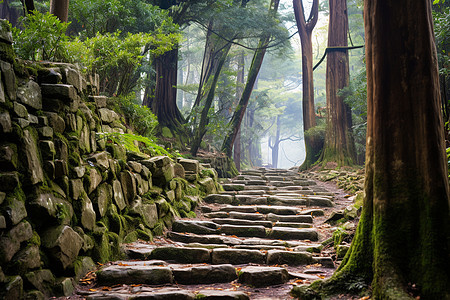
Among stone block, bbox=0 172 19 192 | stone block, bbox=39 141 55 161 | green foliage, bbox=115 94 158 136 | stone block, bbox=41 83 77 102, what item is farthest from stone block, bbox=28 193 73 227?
green foliage, bbox=115 94 158 136

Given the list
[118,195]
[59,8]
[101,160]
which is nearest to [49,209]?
[101,160]

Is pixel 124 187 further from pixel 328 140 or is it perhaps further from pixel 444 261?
pixel 328 140

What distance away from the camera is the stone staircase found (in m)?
3.54

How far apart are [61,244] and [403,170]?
124 inches

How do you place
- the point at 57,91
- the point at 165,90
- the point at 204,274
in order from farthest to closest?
1. the point at 165,90
2. the point at 57,91
3. the point at 204,274

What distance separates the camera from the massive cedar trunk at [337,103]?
45.7 feet

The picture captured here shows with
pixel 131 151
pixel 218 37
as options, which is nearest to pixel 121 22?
pixel 131 151

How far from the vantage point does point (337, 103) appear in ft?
47.5

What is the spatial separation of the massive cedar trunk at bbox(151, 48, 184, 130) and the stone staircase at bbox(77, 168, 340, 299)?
629cm

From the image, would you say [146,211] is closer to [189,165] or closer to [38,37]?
[38,37]

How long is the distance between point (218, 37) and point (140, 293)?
13747 mm

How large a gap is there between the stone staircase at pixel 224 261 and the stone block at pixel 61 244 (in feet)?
1.05

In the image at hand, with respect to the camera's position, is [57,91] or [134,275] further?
[57,91]

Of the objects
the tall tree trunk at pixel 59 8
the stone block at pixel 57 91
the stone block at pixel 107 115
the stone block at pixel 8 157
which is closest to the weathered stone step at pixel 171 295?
the stone block at pixel 8 157
